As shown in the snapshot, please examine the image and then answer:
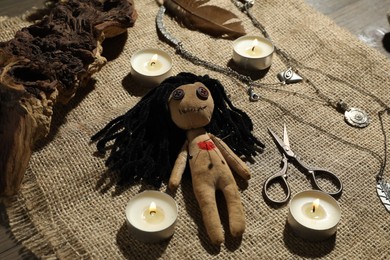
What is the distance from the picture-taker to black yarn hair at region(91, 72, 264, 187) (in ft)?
3.65

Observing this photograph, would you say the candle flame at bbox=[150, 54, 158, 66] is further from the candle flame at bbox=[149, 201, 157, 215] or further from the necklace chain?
the candle flame at bbox=[149, 201, 157, 215]

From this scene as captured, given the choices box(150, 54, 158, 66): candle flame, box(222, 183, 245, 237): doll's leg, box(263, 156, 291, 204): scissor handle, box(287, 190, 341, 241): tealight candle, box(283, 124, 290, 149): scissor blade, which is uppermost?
box(150, 54, 158, 66): candle flame

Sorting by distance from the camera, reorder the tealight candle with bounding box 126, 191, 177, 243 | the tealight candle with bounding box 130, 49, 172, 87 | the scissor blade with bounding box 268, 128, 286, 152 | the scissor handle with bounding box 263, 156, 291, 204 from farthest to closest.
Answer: the tealight candle with bounding box 130, 49, 172, 87 → the scissor blade with bounding box 268, 128, 286, 152 → the scissor handle with bounding box 263, 156, 291, 204 → the tealight candle with bounding box 126, 191, 177, 243

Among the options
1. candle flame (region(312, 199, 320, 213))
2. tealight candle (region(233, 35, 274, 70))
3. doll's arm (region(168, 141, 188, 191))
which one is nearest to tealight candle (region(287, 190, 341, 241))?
candle flame (region(312, 199, 320, 213))

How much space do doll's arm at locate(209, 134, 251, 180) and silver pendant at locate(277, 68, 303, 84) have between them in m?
0.36

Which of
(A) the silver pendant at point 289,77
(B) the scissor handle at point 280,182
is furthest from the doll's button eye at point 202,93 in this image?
(A) the silver pendant at point 289,77

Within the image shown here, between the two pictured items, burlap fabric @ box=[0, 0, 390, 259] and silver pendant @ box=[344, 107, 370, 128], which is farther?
silver pendant @ box=[344, 107, 370, 128]

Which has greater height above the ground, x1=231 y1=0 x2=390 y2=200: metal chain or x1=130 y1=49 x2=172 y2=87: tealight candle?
x1=130 y1=49 x2=172 y2=87: tealight candle

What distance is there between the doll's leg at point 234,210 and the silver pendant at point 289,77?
44 centimetres

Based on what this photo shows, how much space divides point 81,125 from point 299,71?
0.60 meters

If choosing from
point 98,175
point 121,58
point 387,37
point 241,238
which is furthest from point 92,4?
point 387,37

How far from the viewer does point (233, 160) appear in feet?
3.64

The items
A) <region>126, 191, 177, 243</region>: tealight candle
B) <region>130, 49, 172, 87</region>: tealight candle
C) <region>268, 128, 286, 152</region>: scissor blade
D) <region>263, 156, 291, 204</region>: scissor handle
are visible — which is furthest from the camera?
<region>130, 49, 172, 87</region>: tealight candle

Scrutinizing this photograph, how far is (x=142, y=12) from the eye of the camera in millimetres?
1591
